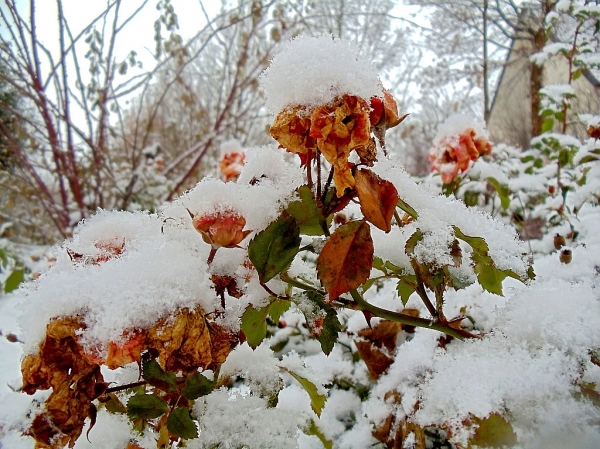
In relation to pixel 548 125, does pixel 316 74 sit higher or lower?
lower

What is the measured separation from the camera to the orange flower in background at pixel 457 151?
1155 millimetres

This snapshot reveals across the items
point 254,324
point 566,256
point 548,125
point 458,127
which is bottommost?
point 254,324

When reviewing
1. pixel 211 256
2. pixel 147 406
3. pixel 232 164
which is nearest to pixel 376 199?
pixel 211 256

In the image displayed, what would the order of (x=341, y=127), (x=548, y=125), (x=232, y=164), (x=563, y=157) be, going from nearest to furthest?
(x=341, y=127) < (x=563, y=157) < (x=232, y=164) < (x=548, y=125)

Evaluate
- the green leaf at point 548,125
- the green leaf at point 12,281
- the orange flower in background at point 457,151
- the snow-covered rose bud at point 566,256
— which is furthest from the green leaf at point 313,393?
the green leaf at point 548,125

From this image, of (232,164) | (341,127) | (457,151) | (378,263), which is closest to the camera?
(341,127)

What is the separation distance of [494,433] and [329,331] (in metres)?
0.17

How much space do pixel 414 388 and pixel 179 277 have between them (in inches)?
13.8

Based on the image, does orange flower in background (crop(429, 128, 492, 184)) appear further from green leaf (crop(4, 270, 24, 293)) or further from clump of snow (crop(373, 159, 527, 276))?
green leaf (crop(4, 270, 24, 293))

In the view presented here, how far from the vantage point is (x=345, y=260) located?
36 centimetres

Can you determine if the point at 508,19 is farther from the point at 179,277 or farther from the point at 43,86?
the point at 179,277

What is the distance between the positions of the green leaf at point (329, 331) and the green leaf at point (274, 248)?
8 cm

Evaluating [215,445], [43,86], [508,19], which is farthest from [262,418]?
[508,19]

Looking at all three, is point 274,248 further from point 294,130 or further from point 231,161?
point 231,161
